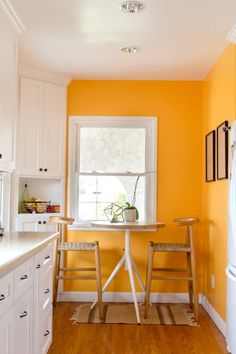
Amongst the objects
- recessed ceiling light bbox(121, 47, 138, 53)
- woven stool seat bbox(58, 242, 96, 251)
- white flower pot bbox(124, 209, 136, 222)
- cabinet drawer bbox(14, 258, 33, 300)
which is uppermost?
recessed ceiling light bbox(121, 47, 138, 53)

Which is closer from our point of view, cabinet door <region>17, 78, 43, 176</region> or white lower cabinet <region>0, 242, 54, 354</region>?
white lower cabinet <region>0, 242, 54, 354</region>

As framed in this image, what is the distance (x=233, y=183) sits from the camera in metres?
2.64

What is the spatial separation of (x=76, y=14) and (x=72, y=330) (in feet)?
8.25

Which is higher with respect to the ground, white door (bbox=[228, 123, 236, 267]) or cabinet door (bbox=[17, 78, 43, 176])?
cabinet door (bbox=[17, 78, 43, 176])

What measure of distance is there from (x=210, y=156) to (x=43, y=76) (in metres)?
1.91

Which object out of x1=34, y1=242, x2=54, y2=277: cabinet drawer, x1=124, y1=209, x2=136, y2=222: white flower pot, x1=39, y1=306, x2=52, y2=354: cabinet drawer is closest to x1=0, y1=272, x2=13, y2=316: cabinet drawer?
x1=34, y1=242, x2=54, y2=277: cabinet drawer

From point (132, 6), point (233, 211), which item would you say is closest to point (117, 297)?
point (233, 211)

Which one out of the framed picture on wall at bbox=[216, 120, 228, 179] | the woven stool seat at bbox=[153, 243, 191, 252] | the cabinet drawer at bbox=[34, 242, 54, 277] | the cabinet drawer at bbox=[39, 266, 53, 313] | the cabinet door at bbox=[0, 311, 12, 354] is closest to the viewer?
the cabinet door at bbox=[0, 311, 12, 354]

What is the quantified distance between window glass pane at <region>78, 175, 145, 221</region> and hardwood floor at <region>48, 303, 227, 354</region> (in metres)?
1.19

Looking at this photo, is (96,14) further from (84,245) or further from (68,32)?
(84,245)

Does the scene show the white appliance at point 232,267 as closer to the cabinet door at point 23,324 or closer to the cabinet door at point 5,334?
the cabinet door at point 23,324

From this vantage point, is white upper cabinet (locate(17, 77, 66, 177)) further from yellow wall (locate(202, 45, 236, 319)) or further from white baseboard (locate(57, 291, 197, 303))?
yellow wall (locate(202, 45, 236, 319))

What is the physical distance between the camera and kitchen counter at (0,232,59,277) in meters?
1.77

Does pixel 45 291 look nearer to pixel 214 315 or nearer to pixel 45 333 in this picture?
pixel 45 333
